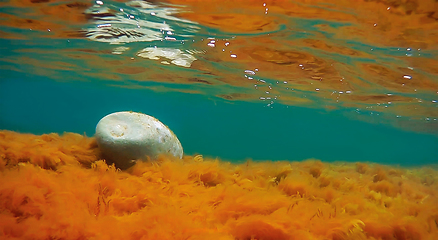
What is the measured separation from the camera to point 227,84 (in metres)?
20.1

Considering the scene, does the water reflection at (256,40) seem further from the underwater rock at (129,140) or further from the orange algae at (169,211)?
the orange algae at (169,211)

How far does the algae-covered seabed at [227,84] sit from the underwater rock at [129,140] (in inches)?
13.9

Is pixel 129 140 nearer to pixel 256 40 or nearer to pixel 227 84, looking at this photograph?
pixel 256 40

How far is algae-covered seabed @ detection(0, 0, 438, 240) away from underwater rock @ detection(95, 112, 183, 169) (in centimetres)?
35

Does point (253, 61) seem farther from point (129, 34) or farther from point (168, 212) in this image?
point (168, 212)

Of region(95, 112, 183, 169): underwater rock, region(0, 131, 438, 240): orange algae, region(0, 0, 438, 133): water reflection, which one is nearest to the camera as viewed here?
region(0, 131, 438, 240): orange algae

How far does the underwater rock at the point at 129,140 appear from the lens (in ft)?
16.6

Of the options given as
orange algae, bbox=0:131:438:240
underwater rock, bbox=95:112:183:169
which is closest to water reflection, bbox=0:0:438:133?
underwater rock, bbox=95:112:183:169

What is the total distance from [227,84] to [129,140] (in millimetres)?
15551

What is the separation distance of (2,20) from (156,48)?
6514 millimetres

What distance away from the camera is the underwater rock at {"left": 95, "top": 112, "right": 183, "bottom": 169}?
5.06 meters

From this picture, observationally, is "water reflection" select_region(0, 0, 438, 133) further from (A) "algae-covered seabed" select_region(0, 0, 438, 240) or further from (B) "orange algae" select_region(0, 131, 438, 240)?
(B) "orange algae" select_region(0, 131, 438, 240)

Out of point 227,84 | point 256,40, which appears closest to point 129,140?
point 256,40

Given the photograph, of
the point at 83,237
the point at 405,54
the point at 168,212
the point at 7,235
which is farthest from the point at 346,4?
the point at 7,235
